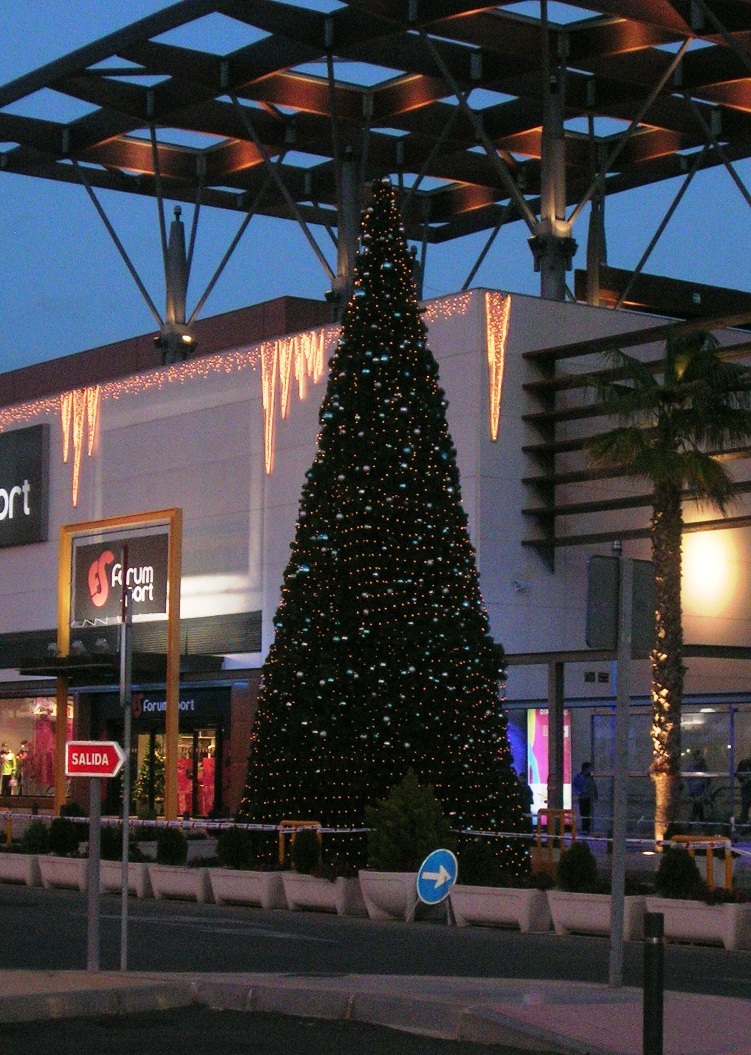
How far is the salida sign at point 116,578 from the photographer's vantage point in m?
40.6

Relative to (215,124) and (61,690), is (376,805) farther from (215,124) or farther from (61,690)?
(215,124)

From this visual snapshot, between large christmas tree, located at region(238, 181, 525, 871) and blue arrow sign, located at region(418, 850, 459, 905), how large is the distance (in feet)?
10.8

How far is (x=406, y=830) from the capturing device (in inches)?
903

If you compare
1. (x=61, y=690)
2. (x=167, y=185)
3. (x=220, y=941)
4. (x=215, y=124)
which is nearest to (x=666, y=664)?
(x=220, y=941)

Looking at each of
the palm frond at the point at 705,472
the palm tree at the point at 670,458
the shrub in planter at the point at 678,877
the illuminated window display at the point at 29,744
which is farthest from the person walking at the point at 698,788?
the illuminated window display at the point at 29,744

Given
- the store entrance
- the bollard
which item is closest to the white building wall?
→ the store entrance

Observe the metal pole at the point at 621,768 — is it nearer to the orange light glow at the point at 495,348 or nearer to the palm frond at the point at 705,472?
the palm frond at the point at 705,472

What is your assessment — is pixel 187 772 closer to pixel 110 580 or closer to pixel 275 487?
pixel 110 580

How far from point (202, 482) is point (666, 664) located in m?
16.9

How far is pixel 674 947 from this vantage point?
19453 millimetres

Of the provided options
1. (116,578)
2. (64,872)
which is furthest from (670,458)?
(116,578)

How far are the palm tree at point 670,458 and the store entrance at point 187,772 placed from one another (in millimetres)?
15736

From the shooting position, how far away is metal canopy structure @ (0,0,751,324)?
1556 inches

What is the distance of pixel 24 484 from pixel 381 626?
2670 cm
